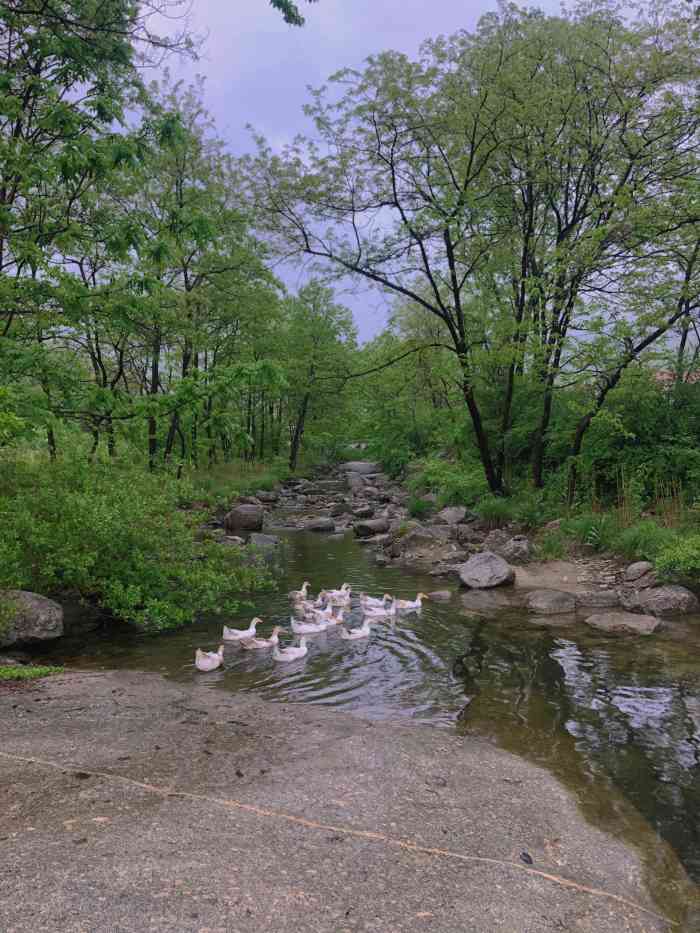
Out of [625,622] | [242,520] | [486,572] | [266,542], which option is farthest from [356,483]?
[625,622]

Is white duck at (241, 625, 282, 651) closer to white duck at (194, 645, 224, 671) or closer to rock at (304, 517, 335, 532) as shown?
white duck at (194, 645, 224, 671)

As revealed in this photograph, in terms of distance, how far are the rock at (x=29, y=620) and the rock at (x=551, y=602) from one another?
849cm

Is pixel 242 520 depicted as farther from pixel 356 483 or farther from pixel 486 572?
pixel 356 483


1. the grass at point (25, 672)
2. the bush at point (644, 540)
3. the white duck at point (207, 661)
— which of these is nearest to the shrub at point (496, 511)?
the bush at point (644, 540)

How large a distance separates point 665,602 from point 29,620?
35.5 feet

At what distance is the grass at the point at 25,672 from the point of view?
7062mm

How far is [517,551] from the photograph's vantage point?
1551cm

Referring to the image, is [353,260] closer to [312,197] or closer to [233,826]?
[312,197]

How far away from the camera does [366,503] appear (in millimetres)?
29984

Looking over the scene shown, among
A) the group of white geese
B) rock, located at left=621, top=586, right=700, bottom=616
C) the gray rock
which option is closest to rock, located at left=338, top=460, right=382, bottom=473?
the gray rock

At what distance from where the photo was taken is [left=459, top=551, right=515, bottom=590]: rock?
44.6 feet

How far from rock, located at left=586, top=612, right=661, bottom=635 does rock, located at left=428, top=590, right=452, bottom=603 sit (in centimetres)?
300

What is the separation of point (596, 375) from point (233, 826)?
15.0 meters

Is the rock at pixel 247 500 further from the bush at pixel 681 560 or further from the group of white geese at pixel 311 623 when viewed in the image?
the bush at pixel 681 560
